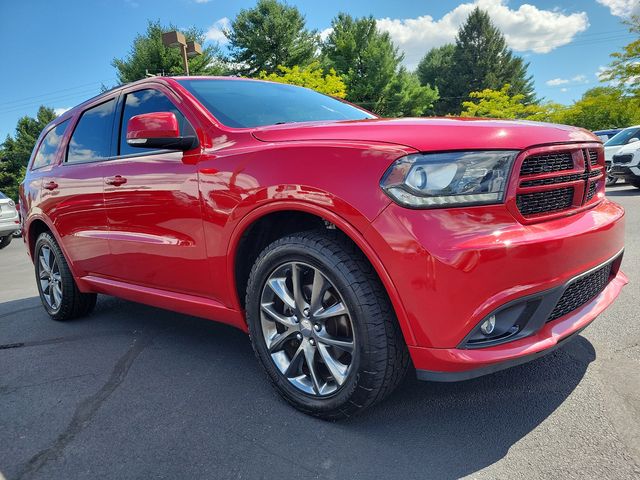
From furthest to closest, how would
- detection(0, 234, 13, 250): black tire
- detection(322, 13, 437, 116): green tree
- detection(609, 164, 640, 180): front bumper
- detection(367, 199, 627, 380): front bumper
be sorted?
detection(322, 13, 437, 116): green tree
detection(0, 234, 13, 250): black tire
detection(609, 164, 640, 180): front bumper
detection(367, 199, 627, 380): front bumper

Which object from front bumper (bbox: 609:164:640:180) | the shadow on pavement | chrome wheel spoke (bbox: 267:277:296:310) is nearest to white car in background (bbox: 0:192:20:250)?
the shadow on pavement

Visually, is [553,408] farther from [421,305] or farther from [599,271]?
[421,305]

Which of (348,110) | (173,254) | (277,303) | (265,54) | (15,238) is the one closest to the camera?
(277,303)

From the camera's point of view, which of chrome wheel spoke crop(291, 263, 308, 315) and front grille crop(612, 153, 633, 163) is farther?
front grille crop(612, 153, 633, 163)

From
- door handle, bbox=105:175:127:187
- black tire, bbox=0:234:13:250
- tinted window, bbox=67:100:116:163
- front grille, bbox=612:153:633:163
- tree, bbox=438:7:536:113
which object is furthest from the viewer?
tree, bbox=438:7:536:113

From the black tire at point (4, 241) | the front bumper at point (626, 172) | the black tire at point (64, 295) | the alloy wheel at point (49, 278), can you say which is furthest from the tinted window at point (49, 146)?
the front bumper at point (626, 172)

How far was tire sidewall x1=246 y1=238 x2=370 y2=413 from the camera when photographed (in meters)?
2.06

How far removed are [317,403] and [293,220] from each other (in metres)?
0.89

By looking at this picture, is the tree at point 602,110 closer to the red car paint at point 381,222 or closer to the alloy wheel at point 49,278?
the red car paint at point 381,222

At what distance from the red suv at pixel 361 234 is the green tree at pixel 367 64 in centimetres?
3712

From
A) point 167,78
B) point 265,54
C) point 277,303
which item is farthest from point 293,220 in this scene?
point 265,54

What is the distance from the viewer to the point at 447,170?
1.90 metres

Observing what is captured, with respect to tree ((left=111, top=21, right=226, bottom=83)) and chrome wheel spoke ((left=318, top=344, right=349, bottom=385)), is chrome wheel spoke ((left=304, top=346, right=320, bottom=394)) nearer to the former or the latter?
chrome wheel spoke ((left=318, top=344, right=349, bottom=385))

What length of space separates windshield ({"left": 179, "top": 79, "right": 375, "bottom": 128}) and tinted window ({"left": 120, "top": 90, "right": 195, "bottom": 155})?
0.51 ft
